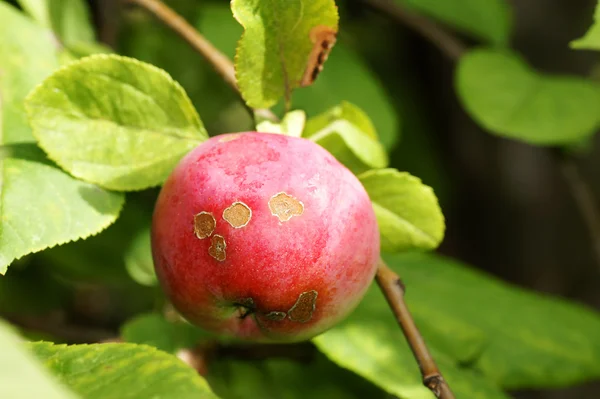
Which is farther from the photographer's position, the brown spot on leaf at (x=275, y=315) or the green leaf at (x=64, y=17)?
the green leaf at (x=64, y=17)

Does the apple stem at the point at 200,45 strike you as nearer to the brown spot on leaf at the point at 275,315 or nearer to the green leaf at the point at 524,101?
the brown spot on leaf at the point at 275,315

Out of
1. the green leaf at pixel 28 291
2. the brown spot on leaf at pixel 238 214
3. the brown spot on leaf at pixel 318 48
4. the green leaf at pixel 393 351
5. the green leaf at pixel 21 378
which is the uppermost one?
the brown spot on leaf at pixel 318 48

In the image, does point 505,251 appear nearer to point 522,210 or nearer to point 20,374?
point 522,210

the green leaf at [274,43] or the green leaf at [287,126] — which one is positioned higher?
the green leaf at [274,43]

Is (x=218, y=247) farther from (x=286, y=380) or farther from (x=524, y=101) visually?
(x=524, y=101)

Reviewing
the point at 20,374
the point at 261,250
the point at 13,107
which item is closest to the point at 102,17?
the point at 13,107

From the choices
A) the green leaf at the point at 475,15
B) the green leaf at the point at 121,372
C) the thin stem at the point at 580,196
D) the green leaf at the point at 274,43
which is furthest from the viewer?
the thin stem at the point at 580,196

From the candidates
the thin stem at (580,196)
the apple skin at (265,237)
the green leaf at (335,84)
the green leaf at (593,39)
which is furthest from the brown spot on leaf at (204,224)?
the thin stem at (580,196)

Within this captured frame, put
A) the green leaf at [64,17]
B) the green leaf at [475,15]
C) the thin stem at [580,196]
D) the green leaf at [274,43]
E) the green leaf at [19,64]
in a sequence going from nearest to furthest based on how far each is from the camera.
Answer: the green leaf at [274,43]
the green leaf at [19,64]
the green leaf at [64,17]
the green leaf at [475,15]
the thin stem at [580,196]
